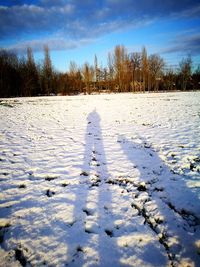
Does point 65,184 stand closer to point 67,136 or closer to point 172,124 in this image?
point 67,136

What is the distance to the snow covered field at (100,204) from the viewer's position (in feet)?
8.29

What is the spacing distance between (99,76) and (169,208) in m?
63.0

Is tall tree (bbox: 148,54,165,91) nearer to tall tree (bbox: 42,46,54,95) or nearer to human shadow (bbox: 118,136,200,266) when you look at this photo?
tall tree (bbox: 42,46,54,95)

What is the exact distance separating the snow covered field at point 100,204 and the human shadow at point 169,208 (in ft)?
0.05

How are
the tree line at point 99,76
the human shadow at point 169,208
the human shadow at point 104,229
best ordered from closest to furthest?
the human shadow at point 104,229 < the human shadow at point 169,208 < the tree line at point 99,76

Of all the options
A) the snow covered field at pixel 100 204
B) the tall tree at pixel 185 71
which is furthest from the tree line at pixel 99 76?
the snow covered field at pixel 100 204

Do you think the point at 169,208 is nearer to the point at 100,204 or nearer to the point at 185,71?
the point at 100,204

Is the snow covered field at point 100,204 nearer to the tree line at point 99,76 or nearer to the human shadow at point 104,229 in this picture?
the human shadow at point 104,229

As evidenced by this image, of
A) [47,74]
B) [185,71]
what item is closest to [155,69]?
[185,71]

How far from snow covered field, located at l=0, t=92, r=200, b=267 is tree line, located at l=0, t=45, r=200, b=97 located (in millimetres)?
43457

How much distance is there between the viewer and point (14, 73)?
44.7 m

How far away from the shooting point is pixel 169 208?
333cm

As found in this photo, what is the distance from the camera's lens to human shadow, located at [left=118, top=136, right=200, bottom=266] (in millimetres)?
2596

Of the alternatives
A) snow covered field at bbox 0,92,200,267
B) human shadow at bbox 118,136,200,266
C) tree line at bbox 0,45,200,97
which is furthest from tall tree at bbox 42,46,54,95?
human shadow at bbox 118,136,200,266
